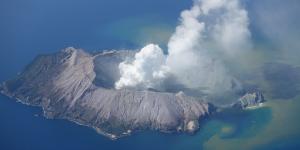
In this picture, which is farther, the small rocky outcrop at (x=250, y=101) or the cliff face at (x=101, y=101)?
the small rocky outcrop at (x=250, y=101)

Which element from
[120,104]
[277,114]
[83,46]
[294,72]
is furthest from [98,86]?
[294,72]

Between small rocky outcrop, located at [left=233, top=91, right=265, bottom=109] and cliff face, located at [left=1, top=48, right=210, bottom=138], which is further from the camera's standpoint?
small rocky outcrop, located at [left=233, top=91, right=265, bottom=109]

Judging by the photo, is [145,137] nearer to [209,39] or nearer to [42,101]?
[42,101]

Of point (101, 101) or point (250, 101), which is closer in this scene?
point (101, 101)

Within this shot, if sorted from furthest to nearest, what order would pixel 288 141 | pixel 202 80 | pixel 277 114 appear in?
pixel 202 80, pixel 277 114, pixel 288 141

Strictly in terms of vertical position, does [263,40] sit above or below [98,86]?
above

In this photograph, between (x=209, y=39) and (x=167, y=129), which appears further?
(x=209, y=39)

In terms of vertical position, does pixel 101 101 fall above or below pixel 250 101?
below

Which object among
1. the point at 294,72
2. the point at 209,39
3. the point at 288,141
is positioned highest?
the point at 209,39
